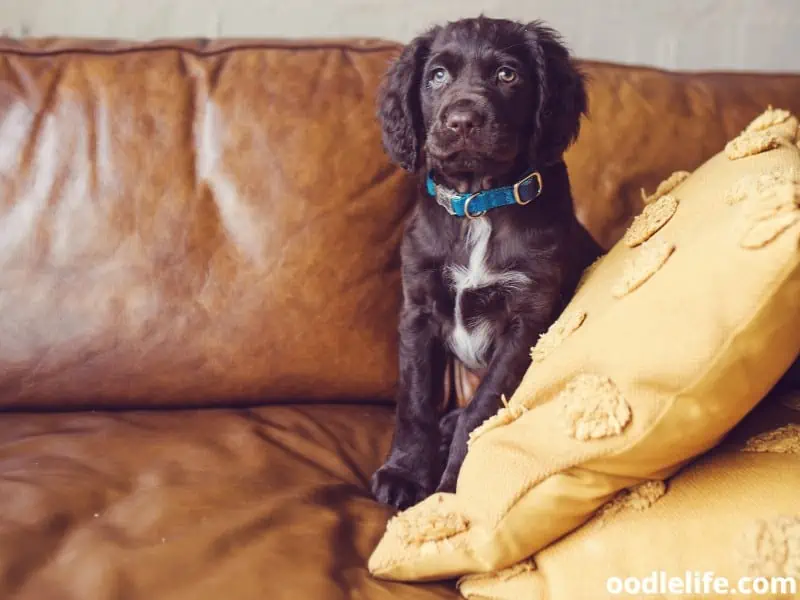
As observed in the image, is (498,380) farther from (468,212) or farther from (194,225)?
(194,225)

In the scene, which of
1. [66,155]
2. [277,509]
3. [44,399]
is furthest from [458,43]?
[44,399]

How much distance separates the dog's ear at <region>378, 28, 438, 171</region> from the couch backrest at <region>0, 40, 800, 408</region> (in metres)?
0.10

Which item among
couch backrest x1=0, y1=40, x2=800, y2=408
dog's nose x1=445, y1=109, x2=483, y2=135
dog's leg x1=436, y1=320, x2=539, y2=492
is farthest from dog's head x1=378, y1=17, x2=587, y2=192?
dog's leg x1=436, y1=320, x2=539, y2=492

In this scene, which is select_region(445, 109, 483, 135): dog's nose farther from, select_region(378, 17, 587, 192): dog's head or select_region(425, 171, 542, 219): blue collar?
select_region(425, 171, 542, 219): blue collar

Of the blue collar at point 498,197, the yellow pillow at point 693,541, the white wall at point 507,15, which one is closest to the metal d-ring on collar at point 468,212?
the blue collar at point 498,197

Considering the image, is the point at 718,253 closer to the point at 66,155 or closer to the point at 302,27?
the point at 66,155

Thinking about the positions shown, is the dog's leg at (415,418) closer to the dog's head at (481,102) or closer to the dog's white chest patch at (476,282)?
the dog's white chest patch at (476,282)

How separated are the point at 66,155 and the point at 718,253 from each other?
1.29m

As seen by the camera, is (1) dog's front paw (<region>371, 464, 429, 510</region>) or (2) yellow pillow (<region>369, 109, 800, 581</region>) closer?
(2) yellow pillow (<region>369, 109, 800, 581</region>)

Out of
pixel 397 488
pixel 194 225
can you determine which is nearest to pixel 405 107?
pixel 194 225

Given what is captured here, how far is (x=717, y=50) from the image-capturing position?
2354 millimetres

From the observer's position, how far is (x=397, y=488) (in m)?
1.37

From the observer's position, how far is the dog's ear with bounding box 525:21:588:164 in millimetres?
1553

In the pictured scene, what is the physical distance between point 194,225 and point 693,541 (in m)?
1.15
